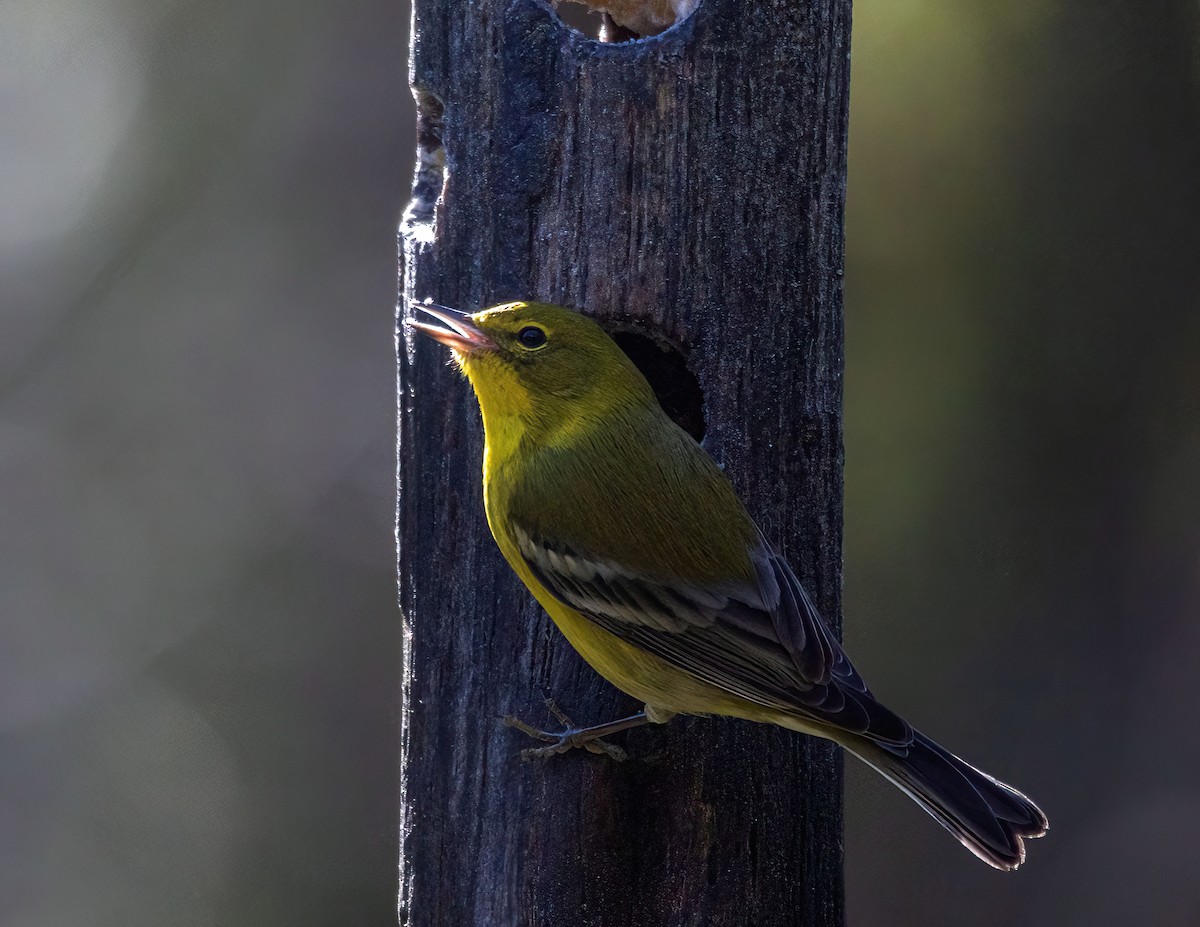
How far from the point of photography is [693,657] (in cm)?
362

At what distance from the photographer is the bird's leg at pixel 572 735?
145 inches

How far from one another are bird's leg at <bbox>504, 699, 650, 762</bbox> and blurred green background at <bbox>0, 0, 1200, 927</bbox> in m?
3.21

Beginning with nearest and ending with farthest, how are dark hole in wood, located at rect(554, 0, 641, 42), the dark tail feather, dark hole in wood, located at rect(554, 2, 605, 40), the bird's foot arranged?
the dark tail feather < the bird's foot < dark hole in wood, located at rect(554, 0, 641, 42) < dark hole in wood, located at rect(554, 2, 605, 40)

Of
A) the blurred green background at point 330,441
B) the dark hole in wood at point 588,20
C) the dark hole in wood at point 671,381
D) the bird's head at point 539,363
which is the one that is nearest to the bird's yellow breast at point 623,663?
the bird's head at point 539,363

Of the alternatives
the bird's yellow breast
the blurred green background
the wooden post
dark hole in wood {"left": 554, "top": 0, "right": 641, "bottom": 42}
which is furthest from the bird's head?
the blurred green background

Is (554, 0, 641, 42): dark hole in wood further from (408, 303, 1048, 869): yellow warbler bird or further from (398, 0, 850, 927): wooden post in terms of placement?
(408, 303, 1048, 869): yellow warbler bird

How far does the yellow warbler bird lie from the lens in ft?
11.7

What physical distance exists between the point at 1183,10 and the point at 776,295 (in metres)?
3.44

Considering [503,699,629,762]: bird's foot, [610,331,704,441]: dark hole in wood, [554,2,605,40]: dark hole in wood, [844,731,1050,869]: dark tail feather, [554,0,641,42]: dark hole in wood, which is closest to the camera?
[844,731,1050,869]: dark tail feather

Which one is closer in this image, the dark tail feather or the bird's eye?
the dark tail feather

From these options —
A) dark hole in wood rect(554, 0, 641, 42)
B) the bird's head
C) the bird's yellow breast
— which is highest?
→ dark hole in wood rect(554, 0, 641, 42)

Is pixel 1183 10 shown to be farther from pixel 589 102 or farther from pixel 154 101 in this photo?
pixel 154 101

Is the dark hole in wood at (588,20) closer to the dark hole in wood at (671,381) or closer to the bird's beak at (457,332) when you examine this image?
the dark hole in wood at (671,381)

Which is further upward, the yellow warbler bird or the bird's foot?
the yellow warbler bird
